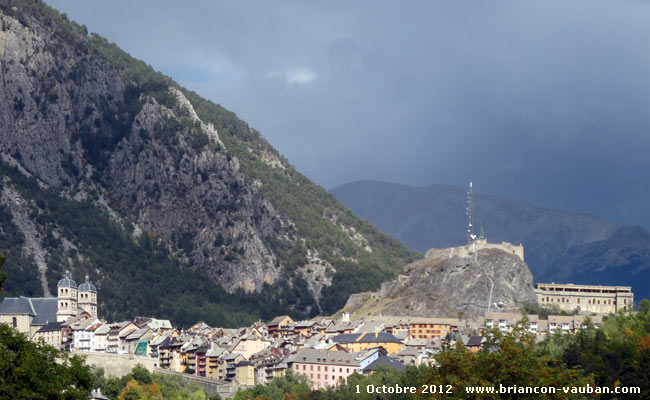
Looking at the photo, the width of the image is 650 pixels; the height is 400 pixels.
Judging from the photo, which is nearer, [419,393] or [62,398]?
[62,398]

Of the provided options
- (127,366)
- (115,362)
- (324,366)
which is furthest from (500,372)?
(115,362)

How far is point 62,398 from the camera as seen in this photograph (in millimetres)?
72625

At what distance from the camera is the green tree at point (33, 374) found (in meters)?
71.5

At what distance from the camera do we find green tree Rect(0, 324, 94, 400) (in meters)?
71.5

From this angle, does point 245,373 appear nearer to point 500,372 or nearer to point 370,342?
point 370,342

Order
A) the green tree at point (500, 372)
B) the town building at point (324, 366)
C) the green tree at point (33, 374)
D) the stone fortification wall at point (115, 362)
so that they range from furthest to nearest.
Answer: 1. the stone fortification wall at point (115, 362)
2. the town building at point (324, 366)
3. the green tree at point (500, 372)
4. the green tree at point (33, 374)

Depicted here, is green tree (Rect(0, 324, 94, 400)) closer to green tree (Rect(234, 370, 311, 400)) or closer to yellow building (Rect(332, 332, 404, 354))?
green tree (Rect(234, 370, 311, 400))

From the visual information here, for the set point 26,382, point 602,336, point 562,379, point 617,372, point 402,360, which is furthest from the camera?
point 402,360

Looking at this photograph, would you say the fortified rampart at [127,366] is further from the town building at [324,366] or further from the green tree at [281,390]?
the green tree at [281,390]

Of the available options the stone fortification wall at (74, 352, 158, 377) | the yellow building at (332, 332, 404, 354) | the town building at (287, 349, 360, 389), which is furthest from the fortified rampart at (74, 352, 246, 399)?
the yellow building at (332, 332, 404, 354)

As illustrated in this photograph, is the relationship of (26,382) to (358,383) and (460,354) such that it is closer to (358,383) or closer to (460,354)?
(460,354)

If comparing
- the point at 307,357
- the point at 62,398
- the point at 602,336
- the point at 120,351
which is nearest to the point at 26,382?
the point at 62,398

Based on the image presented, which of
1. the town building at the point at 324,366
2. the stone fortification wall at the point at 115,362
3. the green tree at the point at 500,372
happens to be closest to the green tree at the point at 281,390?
the town building at the point at 324,366

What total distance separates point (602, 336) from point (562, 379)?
55341 mm
